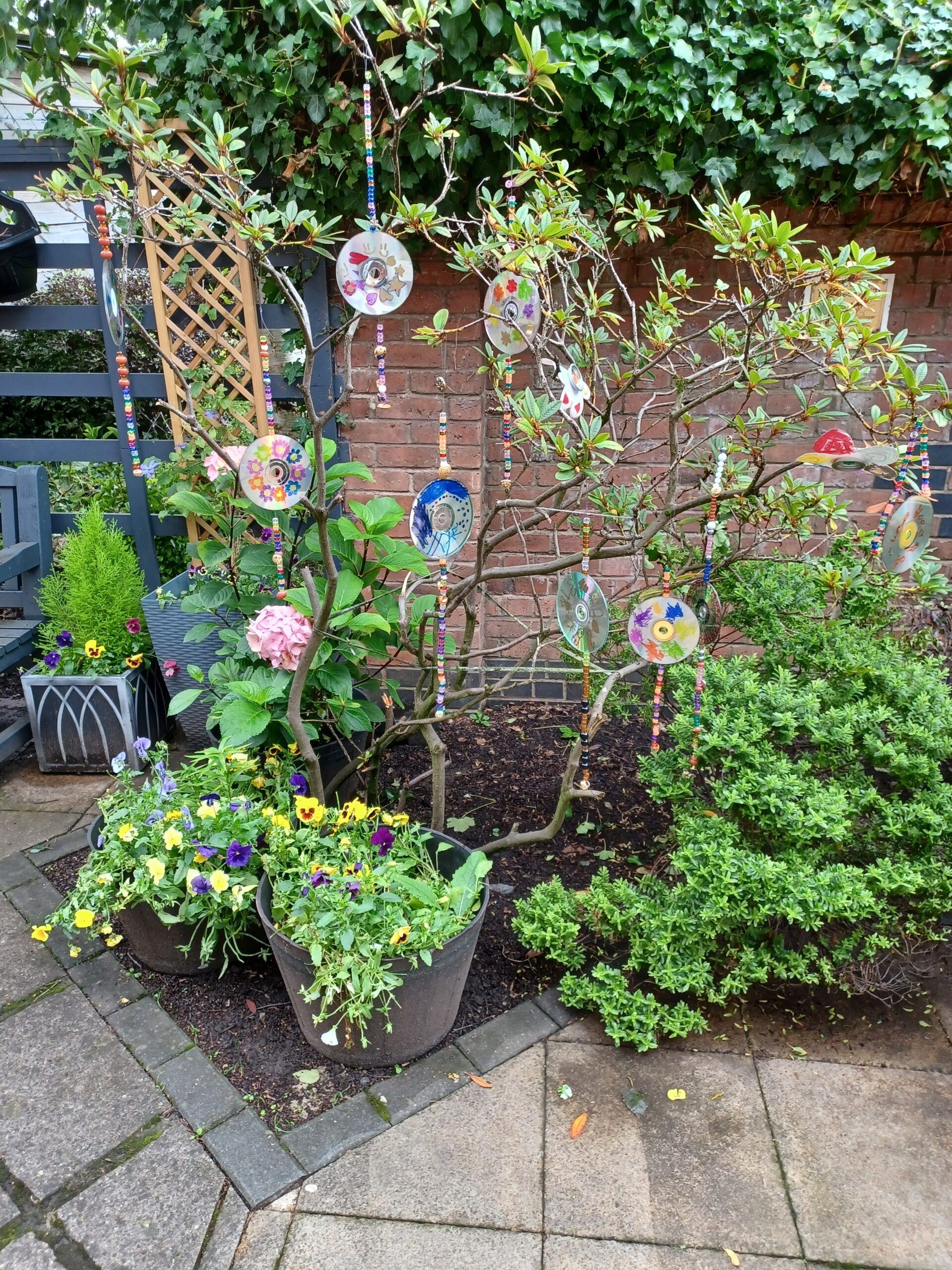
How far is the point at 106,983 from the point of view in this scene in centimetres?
219

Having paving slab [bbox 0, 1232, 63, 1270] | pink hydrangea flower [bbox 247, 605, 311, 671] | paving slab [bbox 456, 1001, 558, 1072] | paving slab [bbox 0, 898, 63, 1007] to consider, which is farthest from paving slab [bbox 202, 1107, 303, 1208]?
pink hydrangea flower [bbox 247, 605, 311, 671]

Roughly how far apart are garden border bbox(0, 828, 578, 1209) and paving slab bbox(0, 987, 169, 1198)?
0.04 metres

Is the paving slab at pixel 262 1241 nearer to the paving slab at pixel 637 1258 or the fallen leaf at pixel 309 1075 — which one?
the fallen leaf at pixel 309 1075

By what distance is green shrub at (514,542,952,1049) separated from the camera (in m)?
1.89

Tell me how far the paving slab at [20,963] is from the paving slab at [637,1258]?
4.72 feet

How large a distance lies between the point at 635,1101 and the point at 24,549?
2.87 m

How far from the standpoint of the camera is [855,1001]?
2137 mm

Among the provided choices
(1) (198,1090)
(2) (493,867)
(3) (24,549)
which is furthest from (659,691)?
(3) (24,549)

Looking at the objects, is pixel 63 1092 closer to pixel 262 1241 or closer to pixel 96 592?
pixel 262 1241

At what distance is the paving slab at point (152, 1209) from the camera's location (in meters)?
1.55

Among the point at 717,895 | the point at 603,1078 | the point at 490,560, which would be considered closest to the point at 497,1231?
the point at 603,1078

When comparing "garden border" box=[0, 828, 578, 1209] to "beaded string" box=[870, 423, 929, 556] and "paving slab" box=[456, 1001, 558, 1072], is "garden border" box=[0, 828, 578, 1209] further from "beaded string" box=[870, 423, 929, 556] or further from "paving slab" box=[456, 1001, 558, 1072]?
"beaded string" box=[870, 423, 929, 556]

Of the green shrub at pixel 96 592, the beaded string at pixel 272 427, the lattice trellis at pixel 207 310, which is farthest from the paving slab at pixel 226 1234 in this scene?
the lattice trellis at pixel 207 310

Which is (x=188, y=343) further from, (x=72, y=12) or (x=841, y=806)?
(x=841, y=806)
